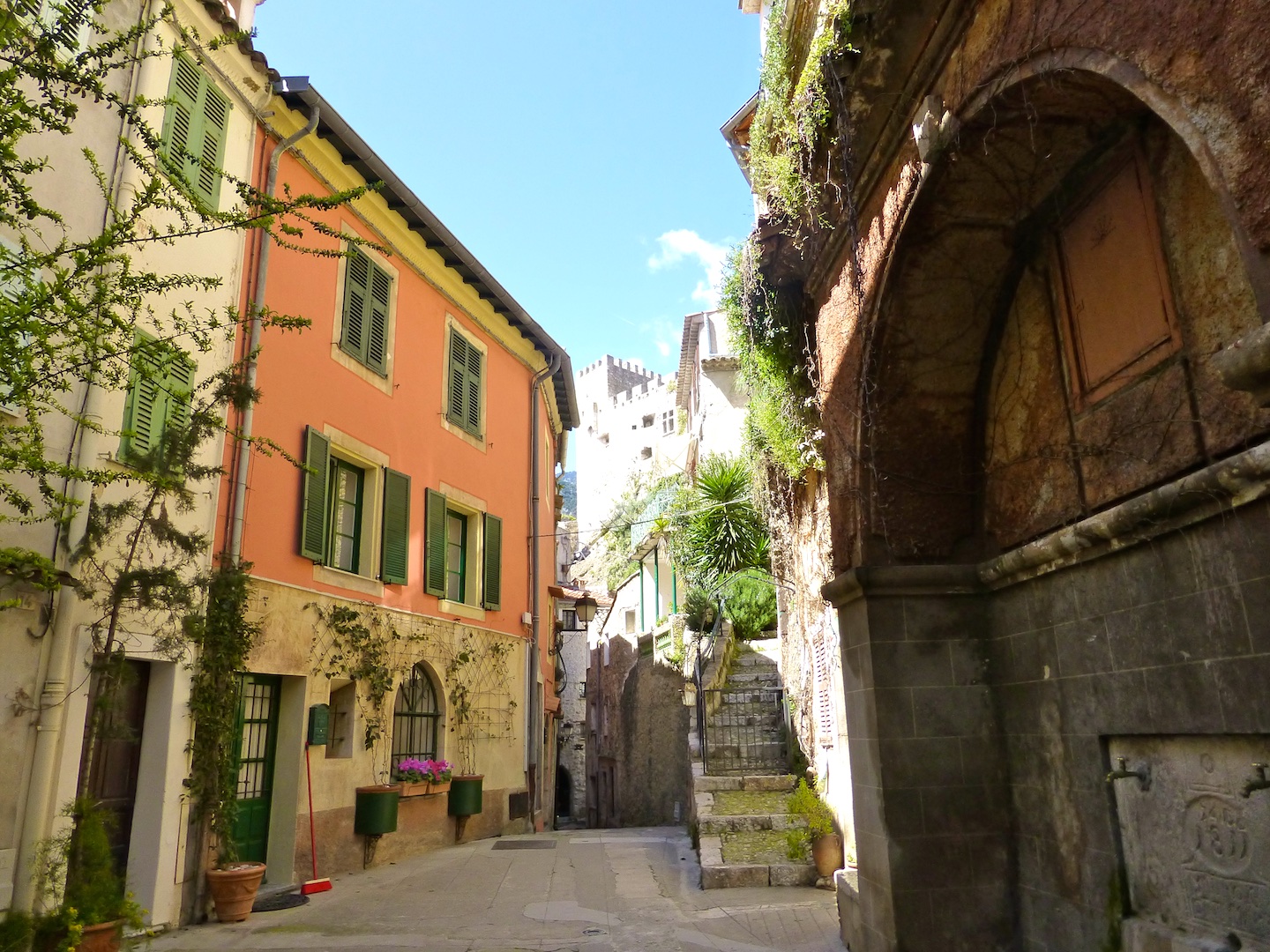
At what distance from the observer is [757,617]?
579 inches

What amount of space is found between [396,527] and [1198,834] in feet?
30.6

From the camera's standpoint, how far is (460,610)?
1291cm

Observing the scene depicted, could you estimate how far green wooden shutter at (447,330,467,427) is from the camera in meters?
13.4

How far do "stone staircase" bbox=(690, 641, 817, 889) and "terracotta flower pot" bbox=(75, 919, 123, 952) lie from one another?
15.2ft

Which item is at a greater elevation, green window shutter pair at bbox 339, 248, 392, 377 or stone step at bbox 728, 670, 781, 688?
green window shutter pair at bbox 339, 248, 392, 377

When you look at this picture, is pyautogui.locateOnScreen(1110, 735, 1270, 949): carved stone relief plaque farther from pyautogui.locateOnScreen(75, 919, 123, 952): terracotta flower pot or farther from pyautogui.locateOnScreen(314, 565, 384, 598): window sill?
A: pyautogui.locateOnScreen(314, 565, 384, 598): window sill

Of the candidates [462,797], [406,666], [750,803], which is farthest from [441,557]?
[750,803]

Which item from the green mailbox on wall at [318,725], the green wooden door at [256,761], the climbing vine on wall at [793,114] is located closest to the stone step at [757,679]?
the green mailbox on wall at [318,725]

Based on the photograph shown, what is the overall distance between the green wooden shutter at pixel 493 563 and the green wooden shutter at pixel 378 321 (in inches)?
128

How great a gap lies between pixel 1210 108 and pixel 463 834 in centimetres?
1178

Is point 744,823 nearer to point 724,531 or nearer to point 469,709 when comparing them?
point 469,709

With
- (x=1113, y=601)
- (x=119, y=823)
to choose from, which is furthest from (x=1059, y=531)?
(x=119, y=823)

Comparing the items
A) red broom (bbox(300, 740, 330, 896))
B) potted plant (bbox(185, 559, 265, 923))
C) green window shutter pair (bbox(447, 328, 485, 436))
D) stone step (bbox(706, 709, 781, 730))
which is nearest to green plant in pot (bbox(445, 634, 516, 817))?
red broom (bbox(300, 740, 330, 896))

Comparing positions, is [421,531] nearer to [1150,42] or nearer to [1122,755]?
[1122,755]
